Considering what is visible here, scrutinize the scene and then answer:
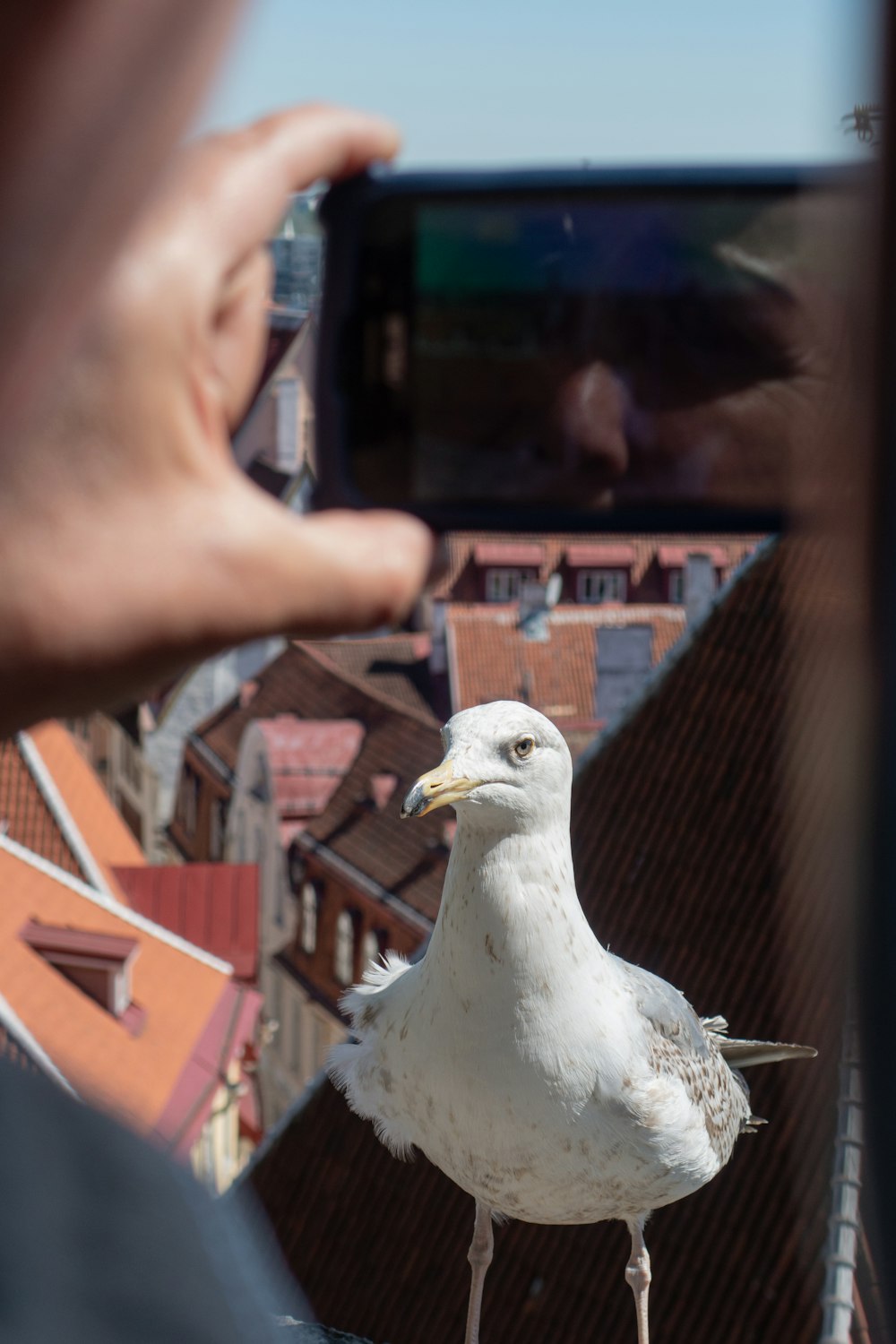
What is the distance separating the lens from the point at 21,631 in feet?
2.18

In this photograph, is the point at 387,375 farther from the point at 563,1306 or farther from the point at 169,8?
the point at 563,1306

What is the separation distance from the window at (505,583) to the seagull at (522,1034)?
33.4ft

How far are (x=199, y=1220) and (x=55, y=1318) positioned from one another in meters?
0.15

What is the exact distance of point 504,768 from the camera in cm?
173

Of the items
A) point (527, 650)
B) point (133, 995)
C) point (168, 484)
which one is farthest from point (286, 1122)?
point (527, 650)

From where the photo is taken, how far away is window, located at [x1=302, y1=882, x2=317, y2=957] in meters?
10.1

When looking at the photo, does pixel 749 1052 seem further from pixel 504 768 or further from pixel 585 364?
pixel 585 364

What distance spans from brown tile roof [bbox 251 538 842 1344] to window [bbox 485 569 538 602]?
23.2 ft

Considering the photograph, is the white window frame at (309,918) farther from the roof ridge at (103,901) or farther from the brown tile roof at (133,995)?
the brown tile roof at (133,995)

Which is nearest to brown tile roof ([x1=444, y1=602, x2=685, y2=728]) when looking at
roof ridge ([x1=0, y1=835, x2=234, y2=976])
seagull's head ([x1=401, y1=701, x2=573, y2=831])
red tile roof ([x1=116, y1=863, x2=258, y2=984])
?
red tile roof ([x1=116, y1=863, x2=258, y2=984])

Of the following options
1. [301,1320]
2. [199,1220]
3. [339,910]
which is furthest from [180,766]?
[199,1220]

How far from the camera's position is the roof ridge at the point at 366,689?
35.0 ft

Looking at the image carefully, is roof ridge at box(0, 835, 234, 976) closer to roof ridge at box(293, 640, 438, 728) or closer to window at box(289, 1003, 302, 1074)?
window at box(289, 1003, 302, 1074)

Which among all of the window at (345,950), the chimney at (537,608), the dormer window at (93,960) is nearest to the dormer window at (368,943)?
the window at (345,950)
